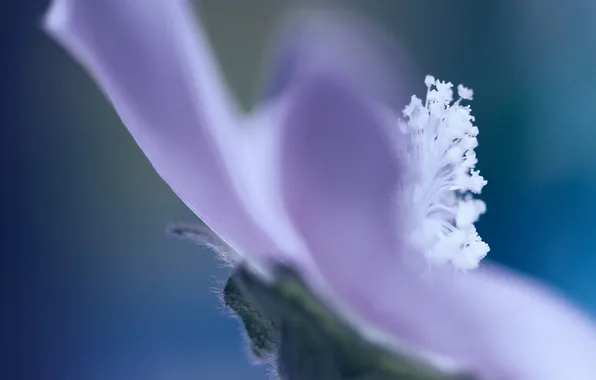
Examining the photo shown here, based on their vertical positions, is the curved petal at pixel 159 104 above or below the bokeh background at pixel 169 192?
below

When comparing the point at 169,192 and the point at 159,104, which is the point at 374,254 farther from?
the point at 169,192

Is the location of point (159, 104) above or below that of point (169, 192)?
below

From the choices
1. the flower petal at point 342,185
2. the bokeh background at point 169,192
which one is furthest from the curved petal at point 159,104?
the bokeh background at point 169,192

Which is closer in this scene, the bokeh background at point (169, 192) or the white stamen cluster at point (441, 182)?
the white stamen cluster at point (441, 182)


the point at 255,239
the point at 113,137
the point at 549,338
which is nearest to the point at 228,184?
the point at 255,239

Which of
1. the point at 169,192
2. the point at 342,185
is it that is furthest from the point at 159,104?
the point at 169,192

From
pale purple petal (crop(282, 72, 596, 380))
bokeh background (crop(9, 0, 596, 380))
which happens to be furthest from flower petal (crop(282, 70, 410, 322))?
bokeh background (crop(9, 0, 596, 380))

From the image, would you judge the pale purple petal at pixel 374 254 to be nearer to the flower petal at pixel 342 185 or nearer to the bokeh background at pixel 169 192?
the flower petal at pixel 342 185
